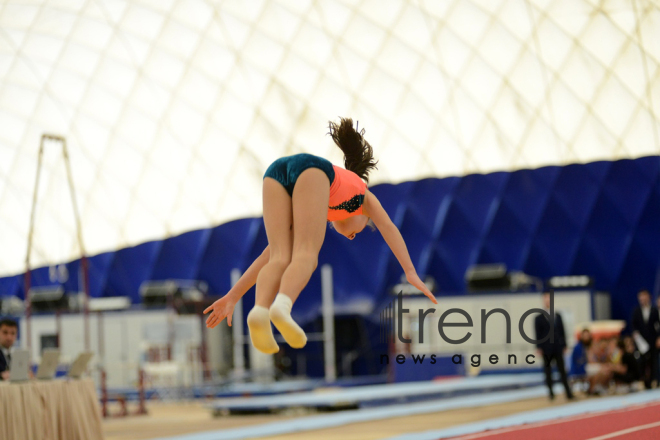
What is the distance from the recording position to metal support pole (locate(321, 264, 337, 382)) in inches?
901

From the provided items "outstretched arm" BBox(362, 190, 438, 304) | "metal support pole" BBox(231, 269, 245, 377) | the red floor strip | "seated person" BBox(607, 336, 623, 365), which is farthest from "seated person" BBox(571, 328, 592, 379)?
"outstretched arm" BBox(362, 190, 438, 304)

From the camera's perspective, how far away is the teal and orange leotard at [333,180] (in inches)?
145

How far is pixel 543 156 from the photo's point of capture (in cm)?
2552

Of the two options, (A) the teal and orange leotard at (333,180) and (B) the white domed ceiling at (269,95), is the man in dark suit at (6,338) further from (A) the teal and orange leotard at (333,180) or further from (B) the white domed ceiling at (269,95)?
(B) the white domed ceiling at (269,95)

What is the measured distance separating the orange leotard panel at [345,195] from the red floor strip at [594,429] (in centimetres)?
355

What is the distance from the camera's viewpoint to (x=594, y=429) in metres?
7.20

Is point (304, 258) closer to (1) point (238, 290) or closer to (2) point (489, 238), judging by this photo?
(1) point (238, 290)

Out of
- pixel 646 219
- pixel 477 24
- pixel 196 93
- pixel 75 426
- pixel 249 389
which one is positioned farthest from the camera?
pixel 196 93

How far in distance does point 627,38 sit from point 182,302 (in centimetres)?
1697

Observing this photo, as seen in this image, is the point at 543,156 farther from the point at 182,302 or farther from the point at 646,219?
the point at 182,302

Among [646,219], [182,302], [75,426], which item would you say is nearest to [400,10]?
[646,219]

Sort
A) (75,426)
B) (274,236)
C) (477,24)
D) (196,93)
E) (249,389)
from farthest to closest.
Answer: (196,93) → (477,24) → (249,389) → (75,426) → (274,236)

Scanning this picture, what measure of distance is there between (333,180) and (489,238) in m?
22.7

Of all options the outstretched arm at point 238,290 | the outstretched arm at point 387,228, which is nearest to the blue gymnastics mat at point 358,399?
the outstretched arm at point 238,290
